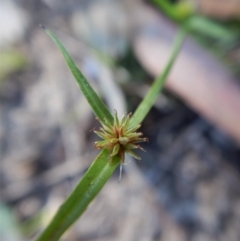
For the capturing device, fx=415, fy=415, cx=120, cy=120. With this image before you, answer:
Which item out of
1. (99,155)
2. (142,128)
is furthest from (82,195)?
(142,128)

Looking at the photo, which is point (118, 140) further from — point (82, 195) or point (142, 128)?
point (142, 128)

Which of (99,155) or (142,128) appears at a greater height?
(99,155)

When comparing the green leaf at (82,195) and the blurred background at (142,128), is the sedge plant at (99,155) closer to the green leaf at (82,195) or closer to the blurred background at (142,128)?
the green leaf at (82,195)

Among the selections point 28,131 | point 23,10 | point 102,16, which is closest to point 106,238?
point 28,131

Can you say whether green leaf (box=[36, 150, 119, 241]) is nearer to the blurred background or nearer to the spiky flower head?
the spiky flower head

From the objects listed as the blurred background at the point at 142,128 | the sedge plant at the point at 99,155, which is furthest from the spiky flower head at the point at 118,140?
the blurred background at the point at 142,128

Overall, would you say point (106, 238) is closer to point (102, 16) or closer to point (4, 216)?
point (4, 216)

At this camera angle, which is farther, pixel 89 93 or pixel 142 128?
pixel 142 128
